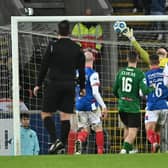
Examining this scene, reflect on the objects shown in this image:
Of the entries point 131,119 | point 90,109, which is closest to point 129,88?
point 131,119

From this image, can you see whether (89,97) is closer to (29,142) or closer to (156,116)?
(156,116)

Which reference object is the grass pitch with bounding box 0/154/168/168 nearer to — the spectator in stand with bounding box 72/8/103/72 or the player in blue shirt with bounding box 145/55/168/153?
the player in blue shirt with bounding box 145/55/168/153

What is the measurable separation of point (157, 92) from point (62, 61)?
2910mm

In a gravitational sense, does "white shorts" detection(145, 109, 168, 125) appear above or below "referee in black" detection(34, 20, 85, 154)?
below

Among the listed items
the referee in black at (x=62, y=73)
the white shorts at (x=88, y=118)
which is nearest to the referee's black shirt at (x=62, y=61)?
the referee in black at (x=62, y=73)

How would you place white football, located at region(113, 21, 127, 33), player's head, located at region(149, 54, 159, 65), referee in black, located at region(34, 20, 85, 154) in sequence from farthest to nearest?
1. player's head, located at region(149, 54, 159, 65)
2. white football, located at region(113, 21, 127, 33)
3. referee in black, located at region(34, 20, 85, 154)

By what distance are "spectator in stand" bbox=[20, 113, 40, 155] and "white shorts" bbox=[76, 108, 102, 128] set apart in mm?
1005

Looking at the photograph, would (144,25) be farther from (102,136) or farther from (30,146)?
(30,146)

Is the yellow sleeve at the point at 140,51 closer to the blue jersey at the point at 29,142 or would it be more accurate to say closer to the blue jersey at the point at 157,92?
the blue jersey at the point at 157,92

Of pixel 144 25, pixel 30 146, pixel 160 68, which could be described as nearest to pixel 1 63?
pixel 30 146

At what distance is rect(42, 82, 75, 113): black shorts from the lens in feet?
33.1

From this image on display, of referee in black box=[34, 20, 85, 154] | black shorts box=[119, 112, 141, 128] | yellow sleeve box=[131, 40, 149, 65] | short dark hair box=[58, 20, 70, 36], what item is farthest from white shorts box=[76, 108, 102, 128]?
short dark hair box=[58, 20, 70, 36]

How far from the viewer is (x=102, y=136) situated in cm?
1306

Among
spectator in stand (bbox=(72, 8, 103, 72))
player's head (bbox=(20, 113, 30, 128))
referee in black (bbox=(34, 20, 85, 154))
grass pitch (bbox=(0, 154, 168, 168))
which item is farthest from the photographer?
spectator in stand (bbox=(72, 8, 103, 72))
